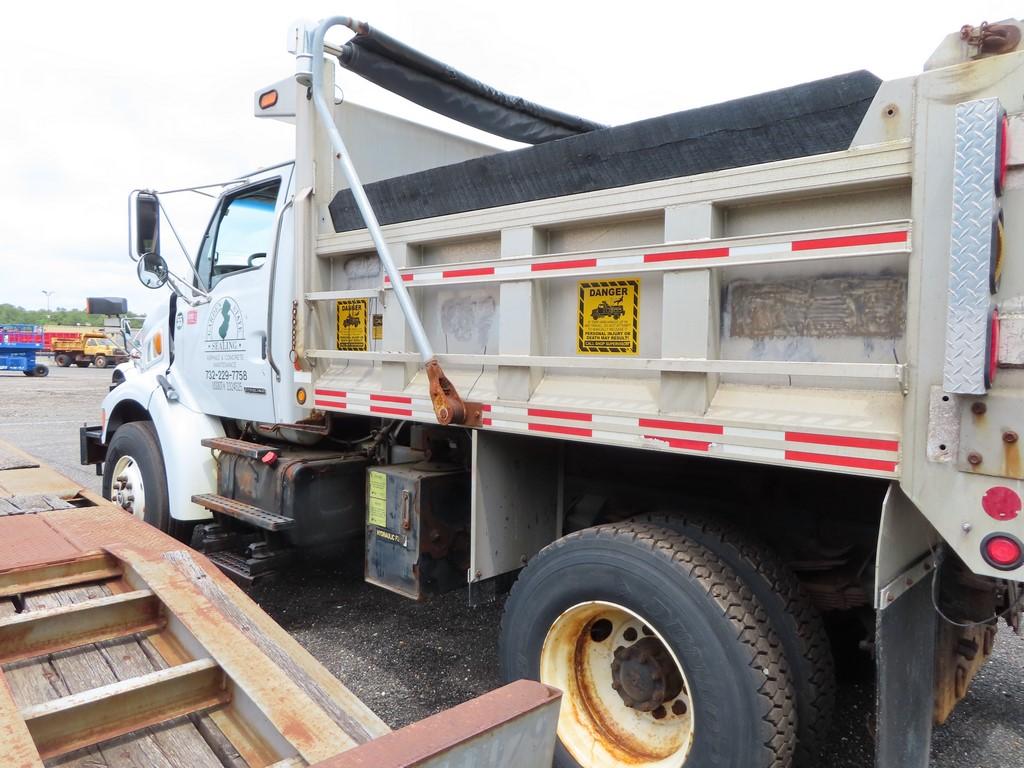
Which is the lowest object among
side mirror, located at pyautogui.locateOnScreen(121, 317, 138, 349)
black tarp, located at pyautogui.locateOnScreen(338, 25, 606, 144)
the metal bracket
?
the metal bracket

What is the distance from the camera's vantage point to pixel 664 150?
2.43 m

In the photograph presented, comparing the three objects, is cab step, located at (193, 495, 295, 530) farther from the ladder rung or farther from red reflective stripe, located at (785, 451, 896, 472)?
red reflective stripe, located at (785, 451, 896, 472)

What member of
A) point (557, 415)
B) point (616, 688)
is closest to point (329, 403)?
point (557, 415)

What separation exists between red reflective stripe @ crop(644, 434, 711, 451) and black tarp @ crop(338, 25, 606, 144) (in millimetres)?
2573

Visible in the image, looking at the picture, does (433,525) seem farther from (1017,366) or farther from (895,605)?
(1017,366)

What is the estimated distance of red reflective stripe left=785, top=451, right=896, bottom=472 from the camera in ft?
6.40

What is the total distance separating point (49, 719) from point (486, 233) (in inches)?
81.0

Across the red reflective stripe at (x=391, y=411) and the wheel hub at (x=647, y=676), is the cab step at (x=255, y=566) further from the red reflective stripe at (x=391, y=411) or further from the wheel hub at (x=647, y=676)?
the wheel hub at (x=647, y=676)

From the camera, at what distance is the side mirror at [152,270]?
15.0 feet

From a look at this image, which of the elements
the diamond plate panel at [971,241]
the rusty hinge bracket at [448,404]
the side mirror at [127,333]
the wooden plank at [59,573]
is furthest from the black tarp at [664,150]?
the side mirror at [127,333]

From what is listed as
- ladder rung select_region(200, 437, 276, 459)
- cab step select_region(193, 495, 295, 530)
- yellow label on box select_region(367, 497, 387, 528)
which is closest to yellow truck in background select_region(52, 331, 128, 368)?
ladder rung select_region(200, 437, 276, 459)

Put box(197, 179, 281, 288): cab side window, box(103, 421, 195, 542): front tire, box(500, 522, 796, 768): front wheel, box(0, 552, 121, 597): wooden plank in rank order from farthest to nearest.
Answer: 1. box(103, 421, 195, 542): front tire
2. box(197, 179, 281, 288): cab side window
3. box(0, 552, 121, 597): wooden plank
4. box(500, 522, 796, 768): front wheel

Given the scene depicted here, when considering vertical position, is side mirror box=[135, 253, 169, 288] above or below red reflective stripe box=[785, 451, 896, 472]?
above

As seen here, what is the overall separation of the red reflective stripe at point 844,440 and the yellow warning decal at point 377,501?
193 cm
